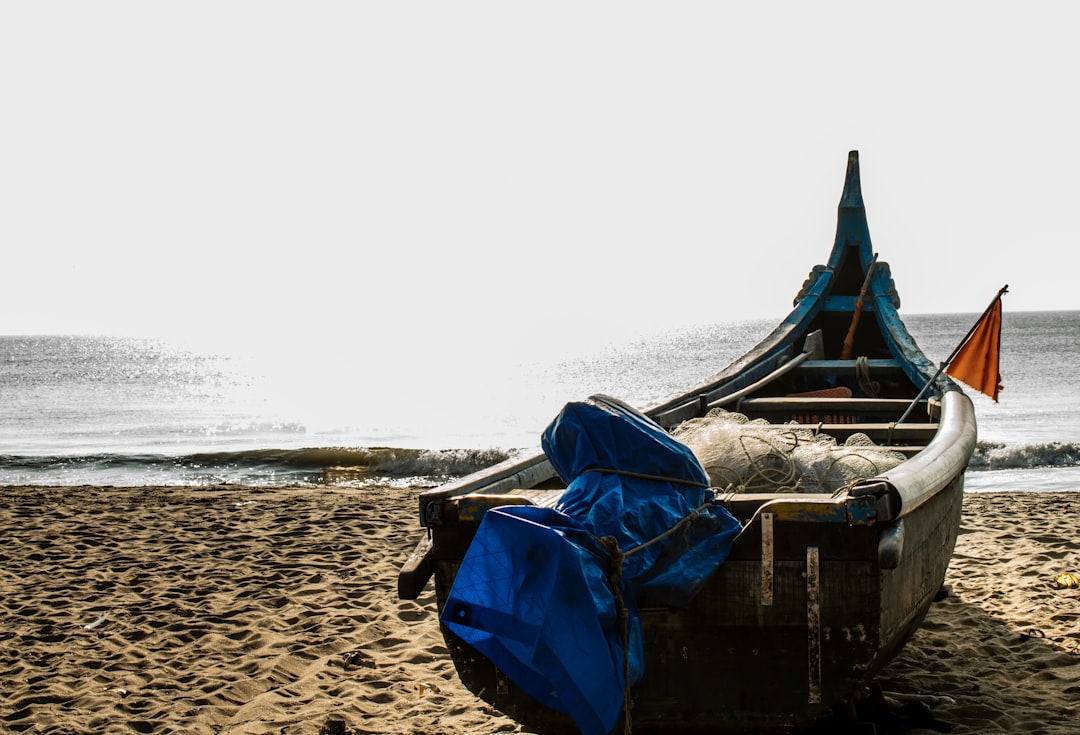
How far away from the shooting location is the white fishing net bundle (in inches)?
161

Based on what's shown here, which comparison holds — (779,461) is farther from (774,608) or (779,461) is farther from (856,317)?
(856,317)

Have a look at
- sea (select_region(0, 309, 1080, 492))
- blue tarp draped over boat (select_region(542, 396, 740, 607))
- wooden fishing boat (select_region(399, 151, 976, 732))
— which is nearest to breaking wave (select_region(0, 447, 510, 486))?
sea (select_region(0, 309, 1080, 492))

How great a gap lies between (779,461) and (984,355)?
311 cm

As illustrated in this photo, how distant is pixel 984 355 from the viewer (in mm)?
6539

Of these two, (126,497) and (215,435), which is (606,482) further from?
(215,435)

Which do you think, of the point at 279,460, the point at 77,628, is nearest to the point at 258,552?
the point at 77,628

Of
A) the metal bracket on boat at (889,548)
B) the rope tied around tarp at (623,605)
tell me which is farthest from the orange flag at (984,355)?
the rope tied around tarp at (623,605)

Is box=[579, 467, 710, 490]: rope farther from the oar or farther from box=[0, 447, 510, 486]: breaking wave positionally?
box=[0, 447, 510, 486]: breaking wave

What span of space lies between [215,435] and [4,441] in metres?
5.06

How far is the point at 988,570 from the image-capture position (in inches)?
275

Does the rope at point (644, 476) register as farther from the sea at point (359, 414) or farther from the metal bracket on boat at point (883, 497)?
the sea at point (359, 414)

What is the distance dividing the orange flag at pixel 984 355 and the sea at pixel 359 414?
11.4ft

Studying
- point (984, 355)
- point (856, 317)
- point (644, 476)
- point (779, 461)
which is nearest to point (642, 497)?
point (644, 476)

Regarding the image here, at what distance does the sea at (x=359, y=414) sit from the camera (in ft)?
55.1
